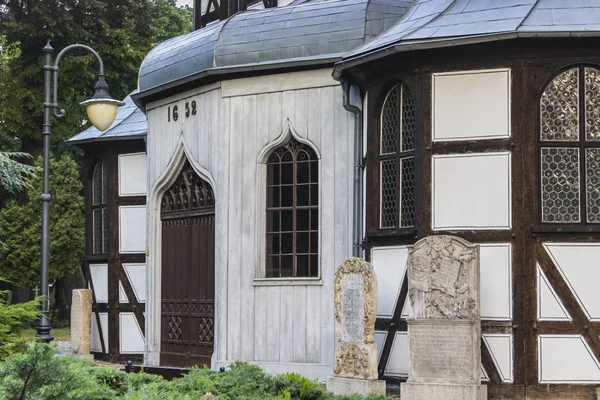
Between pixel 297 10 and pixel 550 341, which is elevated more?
pixel 297 10

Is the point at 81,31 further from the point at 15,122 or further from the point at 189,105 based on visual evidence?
the point at 189,105

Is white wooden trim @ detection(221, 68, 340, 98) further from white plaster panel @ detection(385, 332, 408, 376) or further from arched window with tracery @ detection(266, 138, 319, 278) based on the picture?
white plaster panel @ detection(385, 332, 408, 376)

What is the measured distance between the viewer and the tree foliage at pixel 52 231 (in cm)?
3975

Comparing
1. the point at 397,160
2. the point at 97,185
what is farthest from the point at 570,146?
the point at 97,185

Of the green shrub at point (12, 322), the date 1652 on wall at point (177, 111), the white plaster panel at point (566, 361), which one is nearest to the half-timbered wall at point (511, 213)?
the white plaster panel at point (566, 361)

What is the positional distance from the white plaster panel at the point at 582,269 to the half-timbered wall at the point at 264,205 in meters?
3.72

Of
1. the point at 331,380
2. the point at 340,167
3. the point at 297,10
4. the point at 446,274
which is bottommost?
the point at 331,380

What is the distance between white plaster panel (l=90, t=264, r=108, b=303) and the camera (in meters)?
25.1

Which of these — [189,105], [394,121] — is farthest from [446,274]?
[189,105]

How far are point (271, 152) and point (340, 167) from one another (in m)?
1.37

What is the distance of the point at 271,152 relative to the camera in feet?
64.5

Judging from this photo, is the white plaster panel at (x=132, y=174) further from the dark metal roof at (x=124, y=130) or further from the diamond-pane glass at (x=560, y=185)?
the diamond-pane glass at (x=560, y=185)

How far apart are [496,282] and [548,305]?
69cm

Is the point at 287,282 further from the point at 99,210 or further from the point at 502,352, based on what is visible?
the point at 99,210
